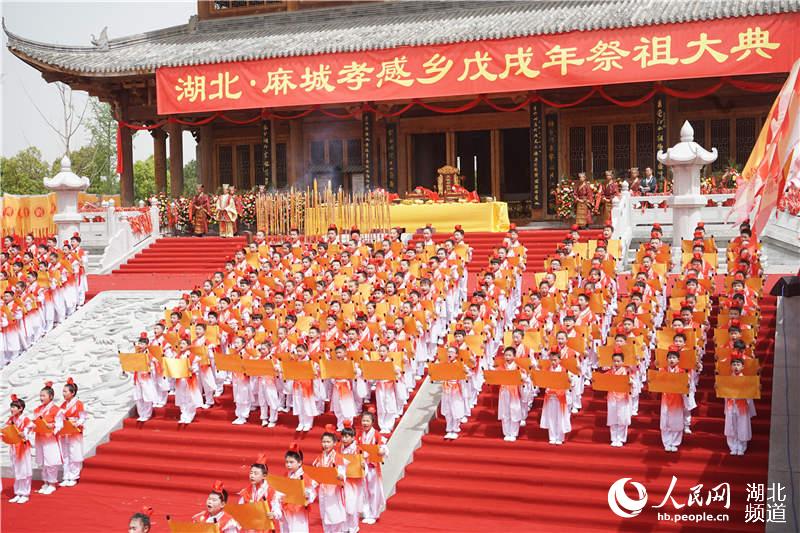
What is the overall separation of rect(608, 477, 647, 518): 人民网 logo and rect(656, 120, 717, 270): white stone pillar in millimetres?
5827

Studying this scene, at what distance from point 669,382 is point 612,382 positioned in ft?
1.81

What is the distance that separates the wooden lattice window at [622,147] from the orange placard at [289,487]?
537 inches

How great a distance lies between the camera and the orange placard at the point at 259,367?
10.7 meters

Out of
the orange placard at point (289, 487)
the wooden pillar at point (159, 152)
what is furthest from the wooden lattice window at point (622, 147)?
the orange placard at point (289, 487)

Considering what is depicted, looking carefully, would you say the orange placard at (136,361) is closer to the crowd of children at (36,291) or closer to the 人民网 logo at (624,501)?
the crowd of children at (36,291)

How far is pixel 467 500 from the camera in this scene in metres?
9.05

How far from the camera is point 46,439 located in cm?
1014

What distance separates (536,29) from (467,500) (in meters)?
11.5

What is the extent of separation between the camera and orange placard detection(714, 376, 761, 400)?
8.85 m

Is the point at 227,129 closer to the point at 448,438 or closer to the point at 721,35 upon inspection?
the point at 721,35

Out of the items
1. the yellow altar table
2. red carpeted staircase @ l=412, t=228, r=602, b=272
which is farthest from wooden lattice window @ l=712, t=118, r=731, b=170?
the yellow altar table

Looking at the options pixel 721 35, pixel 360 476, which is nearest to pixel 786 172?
pixel 360 476

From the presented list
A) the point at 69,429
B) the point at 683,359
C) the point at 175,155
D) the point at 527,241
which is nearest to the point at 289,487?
the point at 69,429

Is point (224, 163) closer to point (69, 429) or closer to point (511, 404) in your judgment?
point (69, 429)
